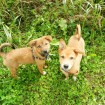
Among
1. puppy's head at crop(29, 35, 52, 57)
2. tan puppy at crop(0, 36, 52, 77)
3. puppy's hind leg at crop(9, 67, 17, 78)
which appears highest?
puppy's head at crop(29, 35, 52, 57)

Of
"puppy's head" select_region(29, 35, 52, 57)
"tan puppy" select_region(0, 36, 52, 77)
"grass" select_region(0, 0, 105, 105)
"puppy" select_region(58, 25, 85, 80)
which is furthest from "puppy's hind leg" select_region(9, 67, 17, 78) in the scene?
"puppy" select_region(58, 25, 85, 80)

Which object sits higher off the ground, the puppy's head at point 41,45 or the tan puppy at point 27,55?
the puppy's head at point 41,45

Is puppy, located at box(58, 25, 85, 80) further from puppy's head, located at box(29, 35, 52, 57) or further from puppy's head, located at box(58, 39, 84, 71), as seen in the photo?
puppy's head, located at box(29, 35, 52, 57)

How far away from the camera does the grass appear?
199 inches

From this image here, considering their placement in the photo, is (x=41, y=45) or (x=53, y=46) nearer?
(x=41, y=45)

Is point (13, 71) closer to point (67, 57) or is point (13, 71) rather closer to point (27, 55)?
point (27, 55)

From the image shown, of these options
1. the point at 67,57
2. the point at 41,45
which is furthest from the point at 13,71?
the point at 67,57

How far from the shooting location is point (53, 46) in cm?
577

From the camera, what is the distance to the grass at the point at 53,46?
5.07 m

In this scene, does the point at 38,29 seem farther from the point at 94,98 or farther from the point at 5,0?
the point at 94,98

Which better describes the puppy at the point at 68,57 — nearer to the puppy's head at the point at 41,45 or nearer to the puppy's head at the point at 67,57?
the puppy's head at the point at 67,57

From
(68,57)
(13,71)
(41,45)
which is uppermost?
(41,45)

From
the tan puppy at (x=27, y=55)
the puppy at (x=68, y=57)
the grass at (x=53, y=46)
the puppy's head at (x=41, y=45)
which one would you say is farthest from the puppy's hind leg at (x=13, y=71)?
the puppy at (x=68, y=57)

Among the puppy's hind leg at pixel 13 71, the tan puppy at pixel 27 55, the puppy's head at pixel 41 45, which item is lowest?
the puppy's hind leg at pixel 13 71
